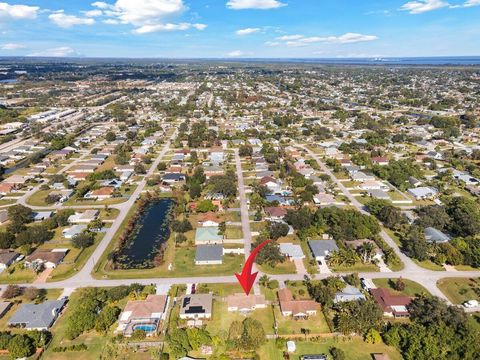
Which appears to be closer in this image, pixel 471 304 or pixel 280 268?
pixel 471 304

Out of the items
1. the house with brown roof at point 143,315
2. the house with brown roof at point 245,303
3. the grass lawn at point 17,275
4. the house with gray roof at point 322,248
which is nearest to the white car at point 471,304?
the house with gray roof at point 322,248

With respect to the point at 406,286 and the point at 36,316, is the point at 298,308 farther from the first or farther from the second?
the point at 36,316

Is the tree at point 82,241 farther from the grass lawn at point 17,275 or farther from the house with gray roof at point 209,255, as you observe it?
the house with gray roof at point 209,255

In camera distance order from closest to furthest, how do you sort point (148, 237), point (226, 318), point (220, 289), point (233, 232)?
point (226, 318)
point (220, 289)
point (233, 232)
point (148, 237)

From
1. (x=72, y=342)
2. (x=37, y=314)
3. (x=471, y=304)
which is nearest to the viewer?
(x=72, y=342)

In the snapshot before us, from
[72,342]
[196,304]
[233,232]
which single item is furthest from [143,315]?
[233,232]

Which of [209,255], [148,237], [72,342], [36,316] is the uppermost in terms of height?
[209,255]
